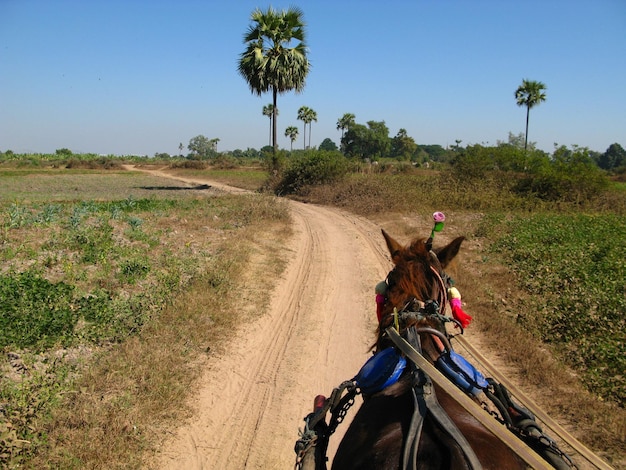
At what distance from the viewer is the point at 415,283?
3162 mm

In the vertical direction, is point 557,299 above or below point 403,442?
below

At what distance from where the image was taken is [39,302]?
607 centimetres

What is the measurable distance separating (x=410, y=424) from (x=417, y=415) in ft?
0.17

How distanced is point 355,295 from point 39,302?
18.4ft

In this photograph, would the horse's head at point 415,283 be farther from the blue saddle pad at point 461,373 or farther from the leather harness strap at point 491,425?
the leather harness strap at point 491,425

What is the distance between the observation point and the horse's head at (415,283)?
10.1 feet

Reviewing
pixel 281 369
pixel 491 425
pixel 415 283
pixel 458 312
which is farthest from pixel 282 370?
pixel 491 425

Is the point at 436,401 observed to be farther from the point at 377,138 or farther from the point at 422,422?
the point at 377,138

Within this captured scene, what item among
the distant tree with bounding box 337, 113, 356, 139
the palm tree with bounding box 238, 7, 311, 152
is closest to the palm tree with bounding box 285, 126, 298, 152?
the distant tree with bounding box 337, 113, 356, 139

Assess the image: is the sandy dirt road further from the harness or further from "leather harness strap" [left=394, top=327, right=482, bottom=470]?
"leather harness strap" [left=394, top=327, right=482, bottom=470]

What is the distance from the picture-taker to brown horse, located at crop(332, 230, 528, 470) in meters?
1.86

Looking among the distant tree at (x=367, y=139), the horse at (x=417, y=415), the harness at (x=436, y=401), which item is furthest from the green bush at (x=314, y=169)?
the distant tree at (x=367, y=139)

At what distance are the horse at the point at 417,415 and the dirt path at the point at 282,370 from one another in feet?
5.32

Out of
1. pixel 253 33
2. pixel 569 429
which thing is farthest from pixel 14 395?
pixel 253 33
